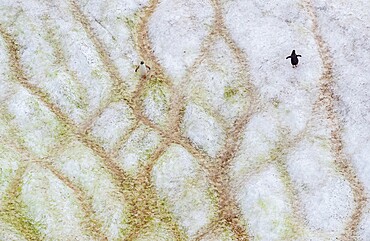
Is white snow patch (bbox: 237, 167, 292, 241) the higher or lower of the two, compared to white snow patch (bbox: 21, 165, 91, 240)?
higher

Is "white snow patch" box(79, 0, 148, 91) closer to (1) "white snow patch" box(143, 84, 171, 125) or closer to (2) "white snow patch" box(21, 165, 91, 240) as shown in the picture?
(1) "white snow patch" box(143, 84, 171, 125)

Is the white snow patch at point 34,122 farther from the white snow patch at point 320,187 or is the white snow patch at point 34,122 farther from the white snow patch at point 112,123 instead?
the white snow patch at point 320,187

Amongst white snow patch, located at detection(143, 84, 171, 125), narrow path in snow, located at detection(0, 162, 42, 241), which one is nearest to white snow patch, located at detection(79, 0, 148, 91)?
white snow patch, located at detection(143, 84, 171, 125)

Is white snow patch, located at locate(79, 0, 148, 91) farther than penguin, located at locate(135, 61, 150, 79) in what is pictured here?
Yes

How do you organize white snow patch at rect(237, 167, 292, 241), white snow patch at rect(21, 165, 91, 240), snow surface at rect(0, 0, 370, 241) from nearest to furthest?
white snow patch at rect(237, 167, 292, 241) < white snow patch at rect(21, 165, 91, 240) < snow surface at rect(0, 0, 370, 241)

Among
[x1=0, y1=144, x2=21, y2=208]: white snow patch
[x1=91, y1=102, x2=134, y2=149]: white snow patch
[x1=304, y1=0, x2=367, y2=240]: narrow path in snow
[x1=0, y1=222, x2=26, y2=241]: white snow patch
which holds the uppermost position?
[x1=304, y1=0, x2=367, y2=240]: narrow path in snow

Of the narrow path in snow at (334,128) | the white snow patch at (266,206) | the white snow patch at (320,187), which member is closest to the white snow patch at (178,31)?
the narrow path in snow at (334,128)

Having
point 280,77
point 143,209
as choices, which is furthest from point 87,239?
point 280,77

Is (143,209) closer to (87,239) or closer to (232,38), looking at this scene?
(87,239)
